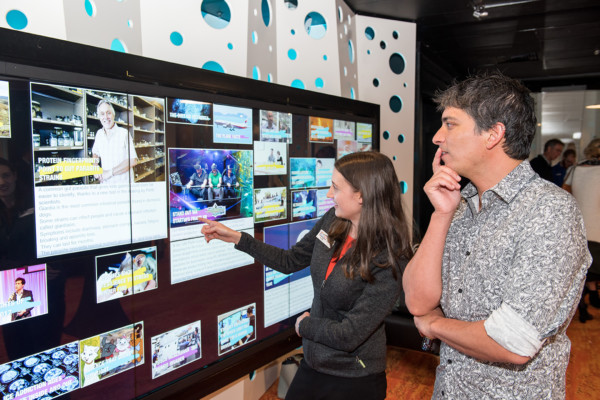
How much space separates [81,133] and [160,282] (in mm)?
730

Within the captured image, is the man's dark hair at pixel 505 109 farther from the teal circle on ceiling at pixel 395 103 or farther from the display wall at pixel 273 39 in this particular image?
the teal circle on ceiling at pixel 395 103

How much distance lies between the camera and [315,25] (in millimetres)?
3277

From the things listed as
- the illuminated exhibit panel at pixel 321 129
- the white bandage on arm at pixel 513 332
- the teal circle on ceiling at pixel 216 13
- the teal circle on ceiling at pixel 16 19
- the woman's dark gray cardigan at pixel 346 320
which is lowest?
the woman's dark gray cardigan at pixel 346 320

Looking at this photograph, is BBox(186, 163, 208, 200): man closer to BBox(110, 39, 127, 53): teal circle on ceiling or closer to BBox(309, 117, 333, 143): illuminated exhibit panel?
BBox(110, 39, 127, 53): teal circle on ceiling

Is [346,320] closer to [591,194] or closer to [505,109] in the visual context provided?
[505,109]

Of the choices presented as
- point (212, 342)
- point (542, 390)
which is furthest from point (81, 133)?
point (542, 390)

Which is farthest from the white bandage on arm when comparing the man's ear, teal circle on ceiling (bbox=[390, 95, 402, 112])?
teal circle on ceiling (bbox=[390, 95, 402, 112])

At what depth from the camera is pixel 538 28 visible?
488cm

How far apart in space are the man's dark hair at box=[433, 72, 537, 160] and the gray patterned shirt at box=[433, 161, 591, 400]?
8 centimetres

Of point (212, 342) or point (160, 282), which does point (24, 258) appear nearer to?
point (160, 282)

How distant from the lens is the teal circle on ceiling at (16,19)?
1469mm

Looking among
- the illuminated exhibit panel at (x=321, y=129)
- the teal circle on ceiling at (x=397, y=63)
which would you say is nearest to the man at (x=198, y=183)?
the illuminated exhibit panel at (x=321, y=129)

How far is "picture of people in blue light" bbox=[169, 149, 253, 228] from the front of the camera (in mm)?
1945

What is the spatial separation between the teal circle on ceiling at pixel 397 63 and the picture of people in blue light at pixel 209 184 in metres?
2.53
